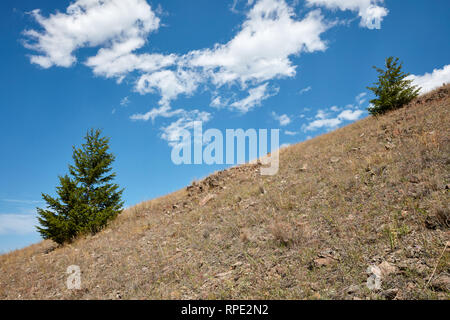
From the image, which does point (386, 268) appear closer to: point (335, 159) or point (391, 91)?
point (335, 159)

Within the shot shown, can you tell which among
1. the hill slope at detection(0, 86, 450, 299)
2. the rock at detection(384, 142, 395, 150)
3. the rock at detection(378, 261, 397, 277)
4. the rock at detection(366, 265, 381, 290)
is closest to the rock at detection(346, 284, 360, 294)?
the hill slope at detection(0, 86, 450, 299)

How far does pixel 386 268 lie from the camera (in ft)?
13.1

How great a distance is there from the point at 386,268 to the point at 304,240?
1.80m

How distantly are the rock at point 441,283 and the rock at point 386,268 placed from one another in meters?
0.51

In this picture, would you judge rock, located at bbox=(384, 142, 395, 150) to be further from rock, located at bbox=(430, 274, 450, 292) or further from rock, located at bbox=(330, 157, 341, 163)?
rock, located at bbox=(430, 274, 450, 292)

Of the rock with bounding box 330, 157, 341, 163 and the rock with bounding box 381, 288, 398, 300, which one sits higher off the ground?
the rock with bounding box 330, 157, 341, 163

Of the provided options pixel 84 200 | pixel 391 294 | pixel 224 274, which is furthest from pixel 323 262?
pixel 84 200

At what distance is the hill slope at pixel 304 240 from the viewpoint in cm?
418

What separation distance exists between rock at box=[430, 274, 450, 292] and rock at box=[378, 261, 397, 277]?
1.66 feet

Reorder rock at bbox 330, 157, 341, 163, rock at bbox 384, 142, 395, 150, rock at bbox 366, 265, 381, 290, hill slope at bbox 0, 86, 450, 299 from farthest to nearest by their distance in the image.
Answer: rock at bbox 330, 157, 341, 163 → rock at bbox 384, 142, 395, 150 → hill slope at bbox 0, 86, 450, 299 → rock at bbox 366, 265, 381, 290

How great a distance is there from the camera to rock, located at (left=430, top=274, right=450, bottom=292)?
337 cm

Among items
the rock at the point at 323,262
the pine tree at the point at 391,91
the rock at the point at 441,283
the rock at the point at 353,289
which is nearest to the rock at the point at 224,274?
the rock at the point at 323,262

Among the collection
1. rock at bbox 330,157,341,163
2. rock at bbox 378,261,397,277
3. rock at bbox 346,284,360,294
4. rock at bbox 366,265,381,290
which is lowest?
rock at bbox 346,284,360,294
